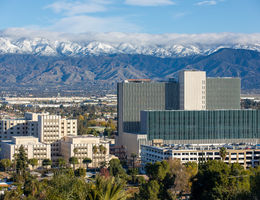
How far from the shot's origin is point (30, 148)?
115m

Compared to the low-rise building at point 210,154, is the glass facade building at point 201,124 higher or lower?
higher

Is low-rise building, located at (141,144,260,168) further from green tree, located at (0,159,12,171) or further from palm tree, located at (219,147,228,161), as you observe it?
green tree, located at (0,159,12,171)

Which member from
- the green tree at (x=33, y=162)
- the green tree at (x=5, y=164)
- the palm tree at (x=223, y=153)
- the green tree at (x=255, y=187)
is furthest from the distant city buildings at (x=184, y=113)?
the green tree at (x=255, y=187)

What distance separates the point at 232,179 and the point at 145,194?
1000 centimetres

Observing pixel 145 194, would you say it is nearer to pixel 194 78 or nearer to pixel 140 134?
pixel 140 134

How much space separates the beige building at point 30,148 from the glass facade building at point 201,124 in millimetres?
21920

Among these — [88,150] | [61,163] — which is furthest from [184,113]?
[61,163]

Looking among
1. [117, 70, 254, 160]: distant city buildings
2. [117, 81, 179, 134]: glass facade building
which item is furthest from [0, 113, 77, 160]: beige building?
[117, 70, 254, 160]: distant city buildings

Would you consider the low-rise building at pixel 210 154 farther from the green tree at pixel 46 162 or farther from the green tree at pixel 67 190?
the green tree at pixel 67 190

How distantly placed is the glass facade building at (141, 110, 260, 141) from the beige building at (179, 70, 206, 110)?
409 inches

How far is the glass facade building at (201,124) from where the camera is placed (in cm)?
12775

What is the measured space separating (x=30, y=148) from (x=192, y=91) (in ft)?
141

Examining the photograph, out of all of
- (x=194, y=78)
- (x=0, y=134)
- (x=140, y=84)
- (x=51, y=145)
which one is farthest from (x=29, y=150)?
(x=194, y=78)

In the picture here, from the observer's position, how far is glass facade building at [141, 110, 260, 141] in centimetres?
12775
